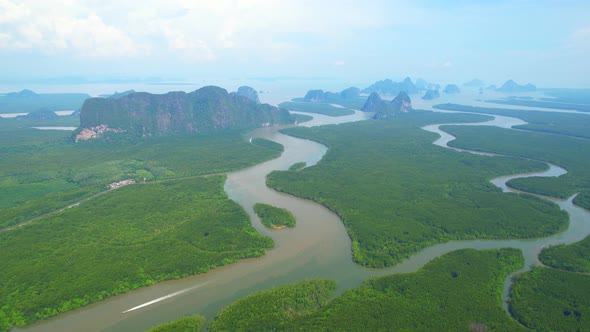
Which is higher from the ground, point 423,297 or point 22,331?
point 423,297

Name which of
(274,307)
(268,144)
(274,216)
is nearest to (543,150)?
(268,144)

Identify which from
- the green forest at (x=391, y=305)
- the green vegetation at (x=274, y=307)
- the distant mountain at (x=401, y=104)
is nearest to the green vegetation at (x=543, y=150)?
the green forest at (x=391, y=305)

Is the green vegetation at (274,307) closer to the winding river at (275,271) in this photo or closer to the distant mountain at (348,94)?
the winding river at (275,271)

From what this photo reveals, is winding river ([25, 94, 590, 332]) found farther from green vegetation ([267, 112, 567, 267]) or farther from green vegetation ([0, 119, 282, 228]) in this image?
green vegetation ([0, 119, 282, 228])

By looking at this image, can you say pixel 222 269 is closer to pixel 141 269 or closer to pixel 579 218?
pixel 141 269

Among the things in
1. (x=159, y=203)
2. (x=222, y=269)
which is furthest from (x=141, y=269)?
(x=159, y=203)

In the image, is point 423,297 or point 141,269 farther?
point 141,269
